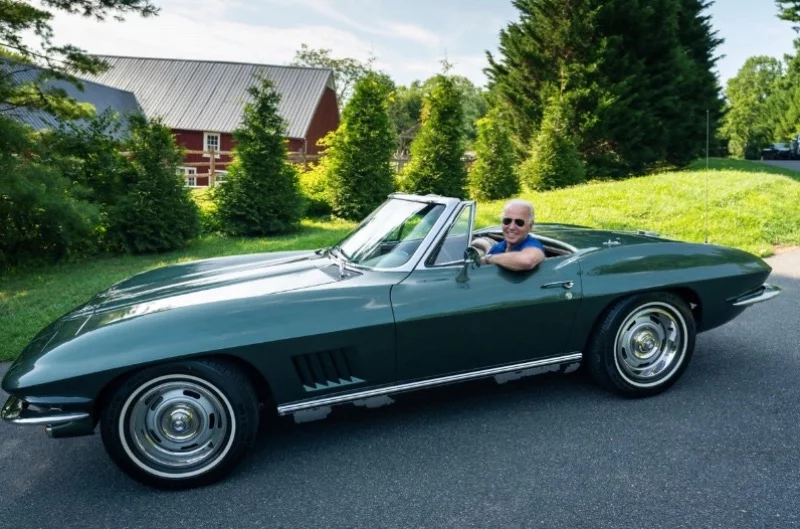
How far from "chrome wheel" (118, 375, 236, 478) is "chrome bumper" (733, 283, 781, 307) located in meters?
3.39

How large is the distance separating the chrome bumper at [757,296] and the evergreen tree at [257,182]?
9038 mm

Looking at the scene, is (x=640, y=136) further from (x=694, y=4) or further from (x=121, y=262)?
(x=121, y=262)

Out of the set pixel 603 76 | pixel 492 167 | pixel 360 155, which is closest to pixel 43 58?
pixel 360 155

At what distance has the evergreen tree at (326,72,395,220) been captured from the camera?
Answer: 1323cm

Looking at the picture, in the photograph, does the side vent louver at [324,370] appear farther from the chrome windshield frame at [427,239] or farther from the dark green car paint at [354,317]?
the chrome windshield frame at [427,239]

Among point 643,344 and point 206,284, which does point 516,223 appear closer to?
point 643,344

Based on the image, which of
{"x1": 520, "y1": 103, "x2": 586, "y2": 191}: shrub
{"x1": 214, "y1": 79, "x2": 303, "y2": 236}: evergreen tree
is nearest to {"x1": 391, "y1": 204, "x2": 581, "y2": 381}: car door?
{"x1": 214, "y1": 79, "x2": 303, "y2": 236}: evergreen tree

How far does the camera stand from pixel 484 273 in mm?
3502

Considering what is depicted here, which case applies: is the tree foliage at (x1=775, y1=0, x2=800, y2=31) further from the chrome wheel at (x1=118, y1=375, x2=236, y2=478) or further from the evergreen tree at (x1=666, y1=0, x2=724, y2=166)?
the chrome wheel at (x1=118, y1=375, x2=236, y2=478)

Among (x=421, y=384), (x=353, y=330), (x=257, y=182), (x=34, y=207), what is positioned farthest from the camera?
(x=257, y=182)

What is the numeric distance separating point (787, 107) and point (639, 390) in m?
76.1

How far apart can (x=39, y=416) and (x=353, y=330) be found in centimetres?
153

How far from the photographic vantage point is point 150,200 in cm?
1022

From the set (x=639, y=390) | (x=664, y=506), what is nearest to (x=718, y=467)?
(x=664, y=506)
